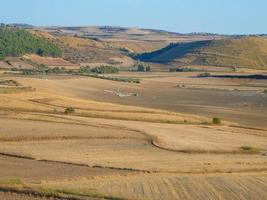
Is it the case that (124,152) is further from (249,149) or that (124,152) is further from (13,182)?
(13,182)

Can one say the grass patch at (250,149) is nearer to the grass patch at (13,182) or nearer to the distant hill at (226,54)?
the grass patch at (13,182)

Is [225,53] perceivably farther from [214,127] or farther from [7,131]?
[7,131]

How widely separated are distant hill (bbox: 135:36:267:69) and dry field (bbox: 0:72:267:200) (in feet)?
329

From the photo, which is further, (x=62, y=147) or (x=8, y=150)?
(x=62, y=147)

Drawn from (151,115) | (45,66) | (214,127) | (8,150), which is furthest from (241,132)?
(45,66)

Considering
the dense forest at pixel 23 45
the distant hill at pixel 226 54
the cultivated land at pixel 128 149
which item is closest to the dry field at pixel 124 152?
the cultivated land at pixel 128 149

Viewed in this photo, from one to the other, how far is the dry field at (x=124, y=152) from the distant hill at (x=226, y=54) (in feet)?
329

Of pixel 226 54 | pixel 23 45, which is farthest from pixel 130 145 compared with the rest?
pixel 226 54

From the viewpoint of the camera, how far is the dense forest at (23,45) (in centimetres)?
14925

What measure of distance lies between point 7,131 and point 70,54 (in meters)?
130

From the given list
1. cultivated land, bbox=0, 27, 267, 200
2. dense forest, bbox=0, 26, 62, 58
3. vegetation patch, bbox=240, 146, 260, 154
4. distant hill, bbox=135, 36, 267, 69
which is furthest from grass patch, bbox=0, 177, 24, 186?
distant hill, bbox=135, 36, 267, 69

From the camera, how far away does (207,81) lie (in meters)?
123

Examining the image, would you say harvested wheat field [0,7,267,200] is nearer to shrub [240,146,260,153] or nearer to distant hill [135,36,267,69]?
shrub [240,146,260,153]

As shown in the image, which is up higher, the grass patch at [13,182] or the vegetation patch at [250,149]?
the grass patch at [13,182]
